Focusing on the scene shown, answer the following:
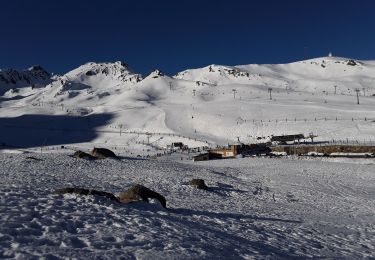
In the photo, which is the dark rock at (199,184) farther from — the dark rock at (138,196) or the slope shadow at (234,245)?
the slope shadow at (234,245)

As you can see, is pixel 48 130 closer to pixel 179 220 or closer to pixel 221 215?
pixel 221 215

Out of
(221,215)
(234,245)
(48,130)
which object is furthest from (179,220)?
(48,130)

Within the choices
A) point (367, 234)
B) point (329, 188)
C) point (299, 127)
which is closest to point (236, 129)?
point (299, 127)

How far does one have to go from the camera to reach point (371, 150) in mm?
69125

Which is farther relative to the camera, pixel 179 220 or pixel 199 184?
pixel 199 184

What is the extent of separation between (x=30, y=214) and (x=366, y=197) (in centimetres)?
2540

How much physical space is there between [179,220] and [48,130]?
165 m

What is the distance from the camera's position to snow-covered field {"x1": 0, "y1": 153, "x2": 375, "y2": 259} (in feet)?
37.5

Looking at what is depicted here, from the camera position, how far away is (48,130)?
172m

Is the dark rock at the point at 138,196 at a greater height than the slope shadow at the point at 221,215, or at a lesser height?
greater

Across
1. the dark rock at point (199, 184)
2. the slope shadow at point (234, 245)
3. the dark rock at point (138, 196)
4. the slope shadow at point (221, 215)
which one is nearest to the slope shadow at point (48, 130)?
the dark rock at point (199, 184)

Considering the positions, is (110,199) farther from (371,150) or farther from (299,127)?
A: (299,127)

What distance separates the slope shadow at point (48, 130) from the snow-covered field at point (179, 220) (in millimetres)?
120824

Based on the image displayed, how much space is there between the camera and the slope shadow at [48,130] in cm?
15362
